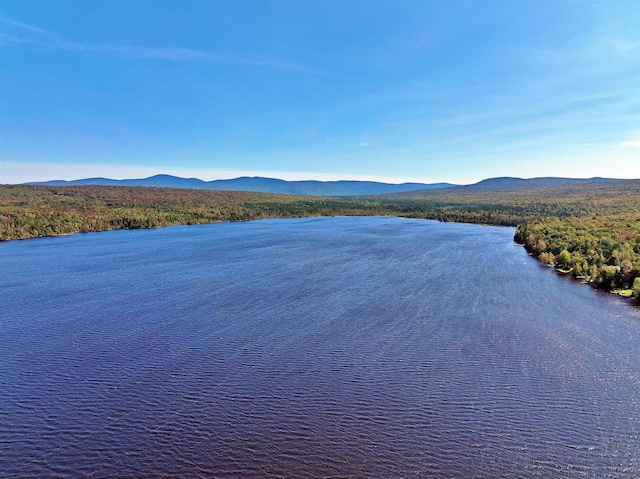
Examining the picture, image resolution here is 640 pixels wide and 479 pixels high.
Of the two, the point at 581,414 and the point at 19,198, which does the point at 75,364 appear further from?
the point at 19,198

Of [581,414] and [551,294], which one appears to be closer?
[581,414]

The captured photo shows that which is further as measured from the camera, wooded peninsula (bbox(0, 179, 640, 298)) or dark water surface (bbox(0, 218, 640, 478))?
wooded peninsula (bbox(0, 179, 640, 298))

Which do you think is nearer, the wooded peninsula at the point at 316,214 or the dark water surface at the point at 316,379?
the dark water surface at the point at 316,379

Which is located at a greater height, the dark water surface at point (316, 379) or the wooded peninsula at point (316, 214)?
the wooded peninsula at point (316, 214)

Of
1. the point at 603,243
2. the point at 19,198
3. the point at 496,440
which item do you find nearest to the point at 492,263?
the point at 603,243

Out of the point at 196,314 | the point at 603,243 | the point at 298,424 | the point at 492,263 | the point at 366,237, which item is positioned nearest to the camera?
the point at 298,424

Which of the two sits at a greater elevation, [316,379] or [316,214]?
[316,214]

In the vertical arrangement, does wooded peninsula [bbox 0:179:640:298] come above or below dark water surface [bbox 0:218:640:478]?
above

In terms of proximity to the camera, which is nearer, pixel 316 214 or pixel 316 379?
pixel 316 379
